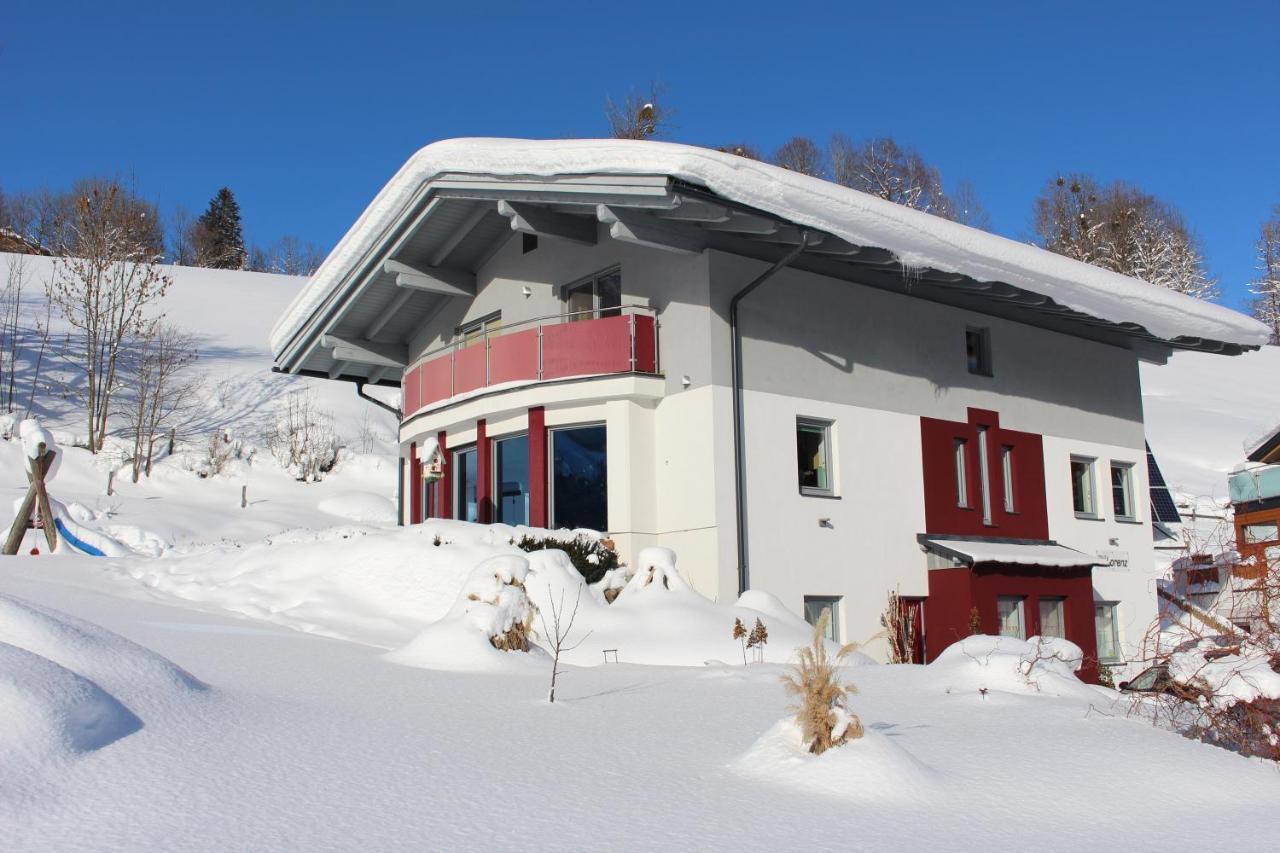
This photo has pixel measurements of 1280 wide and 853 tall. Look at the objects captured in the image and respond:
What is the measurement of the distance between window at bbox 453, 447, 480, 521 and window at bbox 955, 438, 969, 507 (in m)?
8.34

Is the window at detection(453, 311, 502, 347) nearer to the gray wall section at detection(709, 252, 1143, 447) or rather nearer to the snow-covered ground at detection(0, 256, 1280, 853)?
the gray wall section at detection(709, 252, 1143, 447)

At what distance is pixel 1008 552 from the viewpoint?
18.2 metres

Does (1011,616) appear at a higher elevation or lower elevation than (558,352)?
lower

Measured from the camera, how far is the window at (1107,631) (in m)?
21.0

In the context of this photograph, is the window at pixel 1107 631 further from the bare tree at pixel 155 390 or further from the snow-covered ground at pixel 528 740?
the bare tree at pixel 155 390

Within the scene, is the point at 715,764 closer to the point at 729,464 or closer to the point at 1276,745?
the point at 1276,745

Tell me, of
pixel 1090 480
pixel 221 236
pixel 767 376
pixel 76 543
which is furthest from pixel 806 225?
pixel 221 236

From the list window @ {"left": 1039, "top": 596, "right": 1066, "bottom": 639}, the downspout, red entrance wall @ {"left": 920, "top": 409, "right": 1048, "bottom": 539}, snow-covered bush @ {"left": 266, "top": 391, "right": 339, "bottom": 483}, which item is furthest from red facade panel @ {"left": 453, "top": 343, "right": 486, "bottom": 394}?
snow-covered bush @ {"left": 266, "top": 391, "right": 339, "bottom": 483}

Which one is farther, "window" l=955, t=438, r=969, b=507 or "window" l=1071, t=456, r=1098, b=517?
"window" l=1071, t=456, r=1098, b=517

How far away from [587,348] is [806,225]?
3.98m

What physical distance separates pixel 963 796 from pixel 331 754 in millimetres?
3213

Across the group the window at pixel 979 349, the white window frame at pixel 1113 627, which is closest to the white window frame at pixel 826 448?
the window at pixel 979 349

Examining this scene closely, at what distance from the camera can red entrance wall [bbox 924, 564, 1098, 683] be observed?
56.9 feet

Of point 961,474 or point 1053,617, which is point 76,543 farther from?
point 1053,617
